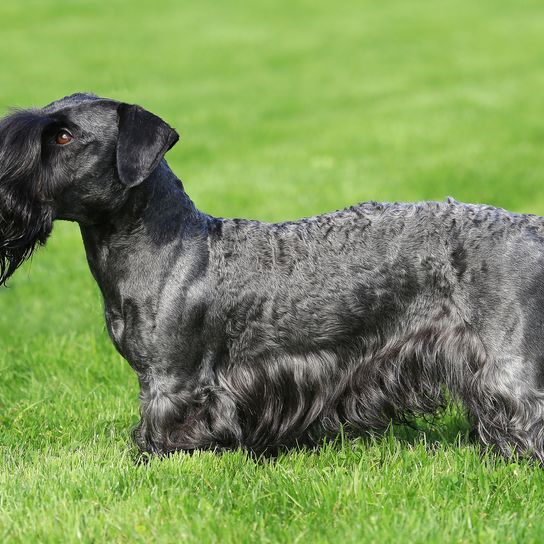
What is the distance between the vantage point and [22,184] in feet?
12.9

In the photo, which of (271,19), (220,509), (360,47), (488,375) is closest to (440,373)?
(488,375)

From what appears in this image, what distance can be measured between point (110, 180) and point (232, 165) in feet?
28.9

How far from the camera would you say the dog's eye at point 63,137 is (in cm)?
402

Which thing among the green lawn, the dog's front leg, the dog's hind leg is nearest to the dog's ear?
the dog's front leg

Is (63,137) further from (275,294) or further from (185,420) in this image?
(185,420)

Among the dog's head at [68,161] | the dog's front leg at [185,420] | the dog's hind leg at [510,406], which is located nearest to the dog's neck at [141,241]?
the dog's head at [68,161]

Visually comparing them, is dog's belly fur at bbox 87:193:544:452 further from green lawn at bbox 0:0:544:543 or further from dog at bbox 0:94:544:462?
green lawn at bbox 0:0:544:543

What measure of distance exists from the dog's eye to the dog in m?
0.01

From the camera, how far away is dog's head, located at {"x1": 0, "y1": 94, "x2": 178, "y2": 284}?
12.9 ft

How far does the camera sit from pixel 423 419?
484 cm

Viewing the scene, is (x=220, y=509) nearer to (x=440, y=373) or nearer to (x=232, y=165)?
(x=440, y=373)

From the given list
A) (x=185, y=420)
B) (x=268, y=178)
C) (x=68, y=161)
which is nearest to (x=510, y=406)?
(x=185, y=420)

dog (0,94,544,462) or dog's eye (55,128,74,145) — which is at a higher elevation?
dog's eye (55,128,74,145)

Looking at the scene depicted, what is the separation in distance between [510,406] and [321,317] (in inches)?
38.3
